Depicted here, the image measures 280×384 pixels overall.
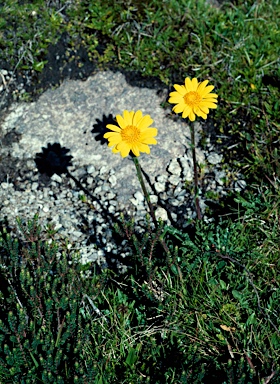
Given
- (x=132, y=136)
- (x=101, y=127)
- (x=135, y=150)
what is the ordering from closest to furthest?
1. (x=135, y=150)
2. (x=132, y=136)
3. (x=101, y=127)

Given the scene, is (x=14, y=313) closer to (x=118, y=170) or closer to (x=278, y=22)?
(x=118, y=170)

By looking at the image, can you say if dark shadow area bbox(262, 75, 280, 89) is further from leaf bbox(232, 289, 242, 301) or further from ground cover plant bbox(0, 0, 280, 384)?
leaf bbox(232, 289, 242, 301)

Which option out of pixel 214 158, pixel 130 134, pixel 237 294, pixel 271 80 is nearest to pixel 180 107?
pixel 130 134

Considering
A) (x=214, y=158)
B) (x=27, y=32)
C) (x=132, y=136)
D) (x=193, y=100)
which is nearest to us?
(x=132, y=136)

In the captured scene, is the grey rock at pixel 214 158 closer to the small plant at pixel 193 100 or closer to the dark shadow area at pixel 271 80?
the dark shadow area at pixel 271 80

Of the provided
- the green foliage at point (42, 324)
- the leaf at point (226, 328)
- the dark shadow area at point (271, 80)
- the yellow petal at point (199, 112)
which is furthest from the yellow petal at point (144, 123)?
the dark shadow area at point (271, 80)

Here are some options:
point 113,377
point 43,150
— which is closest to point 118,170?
point 43,150

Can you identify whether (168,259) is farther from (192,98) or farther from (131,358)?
(192,98)
